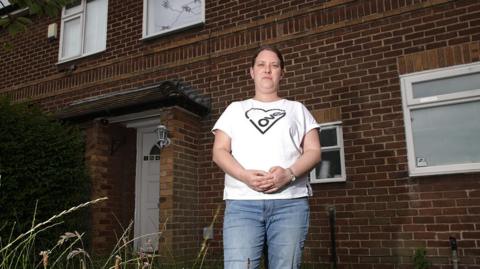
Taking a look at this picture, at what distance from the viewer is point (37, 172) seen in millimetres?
5941

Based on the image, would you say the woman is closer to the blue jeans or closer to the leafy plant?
the blue jeans

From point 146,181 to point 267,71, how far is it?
584 cm

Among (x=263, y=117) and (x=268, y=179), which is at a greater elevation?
(x=263, y=117)

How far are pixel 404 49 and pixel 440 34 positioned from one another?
43 centimetres

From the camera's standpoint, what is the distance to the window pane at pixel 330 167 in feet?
19.2

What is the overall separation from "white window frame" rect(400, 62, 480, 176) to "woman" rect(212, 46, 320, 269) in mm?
3248

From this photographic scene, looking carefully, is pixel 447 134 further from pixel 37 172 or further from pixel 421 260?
pixel 37 172

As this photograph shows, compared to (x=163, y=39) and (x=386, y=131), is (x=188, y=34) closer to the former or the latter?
(x=163, y=39)

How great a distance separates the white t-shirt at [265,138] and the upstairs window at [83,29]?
6.59 metres

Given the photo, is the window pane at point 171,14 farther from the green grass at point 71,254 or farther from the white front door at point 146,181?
the green grass at point 71,254

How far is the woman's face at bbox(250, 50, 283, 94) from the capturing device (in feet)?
8.35

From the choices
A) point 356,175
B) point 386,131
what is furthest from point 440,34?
point 356,175

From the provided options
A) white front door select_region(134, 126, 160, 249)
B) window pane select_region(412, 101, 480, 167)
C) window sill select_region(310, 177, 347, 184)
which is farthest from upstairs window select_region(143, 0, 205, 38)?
window pane select_region(412, 101, 480, 167)

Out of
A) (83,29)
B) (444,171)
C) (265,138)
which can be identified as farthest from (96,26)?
(265,138)
